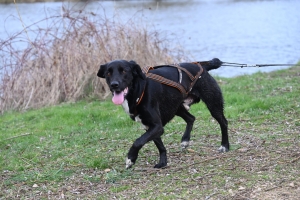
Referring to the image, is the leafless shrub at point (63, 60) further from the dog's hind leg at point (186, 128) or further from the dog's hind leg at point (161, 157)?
the dog's hind leg at point (161, 157)

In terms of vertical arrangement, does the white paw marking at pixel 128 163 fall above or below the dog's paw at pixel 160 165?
above

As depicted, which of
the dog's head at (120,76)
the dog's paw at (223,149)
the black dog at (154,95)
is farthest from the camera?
the dog's paw at (223,149)

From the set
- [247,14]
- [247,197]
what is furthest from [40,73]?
[247,14]

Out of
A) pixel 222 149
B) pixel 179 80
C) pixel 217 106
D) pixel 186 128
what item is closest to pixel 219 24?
pixel 186 128

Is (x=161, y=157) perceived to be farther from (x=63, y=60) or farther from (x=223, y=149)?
(x=63, y=60)

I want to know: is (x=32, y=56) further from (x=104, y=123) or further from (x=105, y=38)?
(x=104, y=123)

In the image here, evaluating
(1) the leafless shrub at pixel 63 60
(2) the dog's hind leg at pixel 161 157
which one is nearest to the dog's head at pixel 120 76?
(2) the dog's hind leg at pixel 161 157

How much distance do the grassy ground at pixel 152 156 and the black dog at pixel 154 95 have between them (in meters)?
0.42

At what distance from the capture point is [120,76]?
5.51 m

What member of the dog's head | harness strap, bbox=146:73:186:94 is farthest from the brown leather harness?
the dog's head

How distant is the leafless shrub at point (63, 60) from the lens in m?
11.5

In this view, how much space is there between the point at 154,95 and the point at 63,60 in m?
6.14

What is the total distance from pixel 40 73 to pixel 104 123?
3.38 meters

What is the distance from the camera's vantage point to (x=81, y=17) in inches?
454
